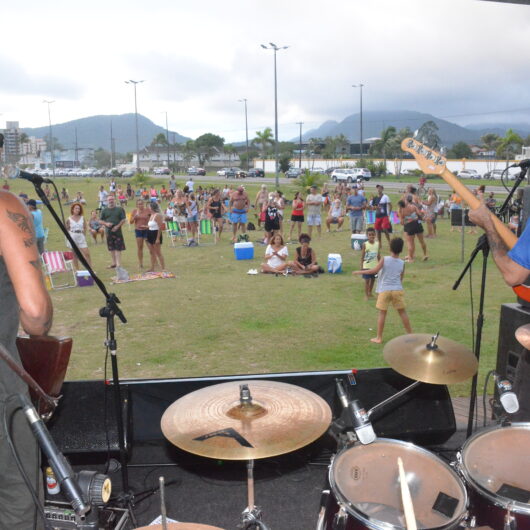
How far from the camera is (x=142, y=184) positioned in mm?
42938

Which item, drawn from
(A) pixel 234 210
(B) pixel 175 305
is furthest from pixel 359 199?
(B) pixel 175 305

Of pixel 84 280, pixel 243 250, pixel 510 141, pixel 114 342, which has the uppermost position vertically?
pixel 510 141

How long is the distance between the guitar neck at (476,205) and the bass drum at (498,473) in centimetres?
113

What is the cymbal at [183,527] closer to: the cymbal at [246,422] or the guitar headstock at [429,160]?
the cymbal at [246,422]

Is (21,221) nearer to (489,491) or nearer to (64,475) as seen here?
(64,475)

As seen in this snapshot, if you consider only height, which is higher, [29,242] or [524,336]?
[29,242]

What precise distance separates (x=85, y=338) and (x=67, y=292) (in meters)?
3.50

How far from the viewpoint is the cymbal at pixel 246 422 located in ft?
8.62

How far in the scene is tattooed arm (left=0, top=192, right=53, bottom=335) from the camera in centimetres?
178

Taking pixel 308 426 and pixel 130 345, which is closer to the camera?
pixel 308 426

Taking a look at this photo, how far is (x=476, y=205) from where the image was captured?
3.50m

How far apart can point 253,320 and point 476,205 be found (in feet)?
18.3

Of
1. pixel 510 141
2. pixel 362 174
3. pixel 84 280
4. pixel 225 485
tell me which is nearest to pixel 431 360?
pixel 225 485

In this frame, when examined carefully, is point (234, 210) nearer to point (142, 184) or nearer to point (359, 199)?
point (359, 199)
